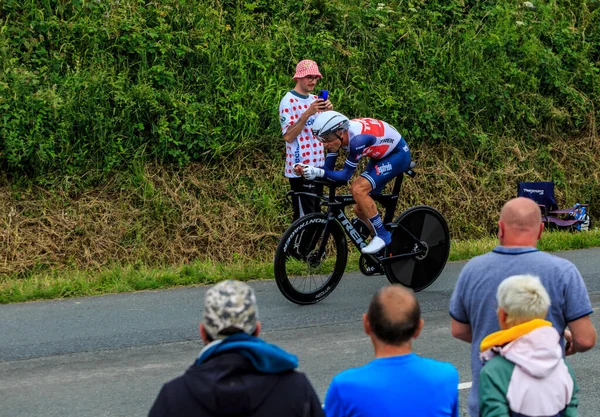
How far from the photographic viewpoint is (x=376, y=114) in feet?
45.1

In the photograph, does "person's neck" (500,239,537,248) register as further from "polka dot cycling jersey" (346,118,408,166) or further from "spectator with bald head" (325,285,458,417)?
"polka dot cycling jersey" (346,118,408,166)

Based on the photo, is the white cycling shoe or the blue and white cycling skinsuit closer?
the blue and white cycling skinsuit

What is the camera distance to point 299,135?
9961mm

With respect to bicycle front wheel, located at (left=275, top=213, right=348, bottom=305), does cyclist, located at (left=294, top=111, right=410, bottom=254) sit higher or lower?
higher

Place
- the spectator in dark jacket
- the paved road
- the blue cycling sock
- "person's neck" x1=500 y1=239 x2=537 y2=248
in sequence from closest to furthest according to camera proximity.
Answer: the spectator in dark jacket, "person's neck" x1=500 y1=239 x2=537 y2=248, the paved road, the blue cycling sock

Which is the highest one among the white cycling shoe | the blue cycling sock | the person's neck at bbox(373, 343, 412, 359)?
the person's neck at bbox(373, 343, 412, 359)

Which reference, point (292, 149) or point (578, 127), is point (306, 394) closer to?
point (292, 149)

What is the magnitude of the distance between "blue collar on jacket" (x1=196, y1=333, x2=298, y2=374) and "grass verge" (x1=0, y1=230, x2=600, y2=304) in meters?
6.63

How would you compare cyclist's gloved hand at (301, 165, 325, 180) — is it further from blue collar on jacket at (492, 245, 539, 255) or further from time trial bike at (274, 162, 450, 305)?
blue collar on jacket at (492, 245, 539, 255)

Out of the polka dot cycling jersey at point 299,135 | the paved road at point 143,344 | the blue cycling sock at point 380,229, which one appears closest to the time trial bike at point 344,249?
the blue cycling sock at point 380,229

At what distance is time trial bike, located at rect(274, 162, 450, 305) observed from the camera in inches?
336

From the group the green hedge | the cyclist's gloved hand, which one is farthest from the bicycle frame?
the green hedge

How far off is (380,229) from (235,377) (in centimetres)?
604

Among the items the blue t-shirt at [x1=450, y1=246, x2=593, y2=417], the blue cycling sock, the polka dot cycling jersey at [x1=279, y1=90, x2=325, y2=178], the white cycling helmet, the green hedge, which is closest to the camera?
the blue t-shirt at [x1=450, y1=246, x2=593, y2=417]
